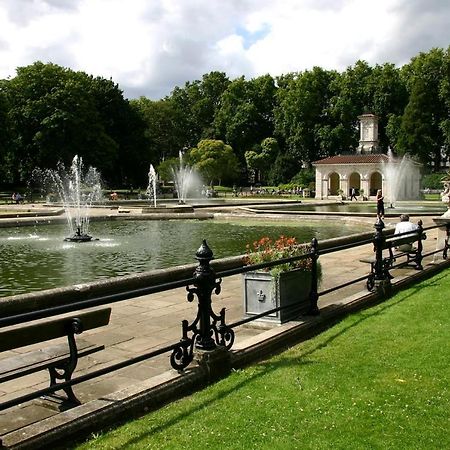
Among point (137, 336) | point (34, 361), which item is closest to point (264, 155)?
point (137, 336)

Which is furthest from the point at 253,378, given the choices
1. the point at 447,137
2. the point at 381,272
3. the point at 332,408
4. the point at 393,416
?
the point at 447,137

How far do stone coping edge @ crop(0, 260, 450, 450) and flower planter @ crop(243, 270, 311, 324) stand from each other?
0.65 ft

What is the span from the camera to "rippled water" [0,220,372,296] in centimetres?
1373

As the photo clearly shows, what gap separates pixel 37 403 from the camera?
483 centimetres

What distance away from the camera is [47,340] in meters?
4.69

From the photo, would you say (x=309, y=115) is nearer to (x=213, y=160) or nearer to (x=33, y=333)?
(x=213, y=160)

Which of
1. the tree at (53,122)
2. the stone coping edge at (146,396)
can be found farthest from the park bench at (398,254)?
the tree at (53,122)

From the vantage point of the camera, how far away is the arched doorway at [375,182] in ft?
213

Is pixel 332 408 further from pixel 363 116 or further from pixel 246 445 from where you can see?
pixel 363 116

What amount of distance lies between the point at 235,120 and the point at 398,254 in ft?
251

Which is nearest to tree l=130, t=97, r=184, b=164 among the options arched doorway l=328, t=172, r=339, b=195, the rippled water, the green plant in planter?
arched doorway l=328, t=172, r=339, b=195

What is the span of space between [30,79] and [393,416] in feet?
213

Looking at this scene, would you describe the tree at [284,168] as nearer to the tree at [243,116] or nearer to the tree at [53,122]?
the tree at [243,116]

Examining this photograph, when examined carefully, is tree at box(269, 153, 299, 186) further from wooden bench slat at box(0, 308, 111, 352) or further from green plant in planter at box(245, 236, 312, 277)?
wooden bench slat at box(0, 308, 111, 352)
